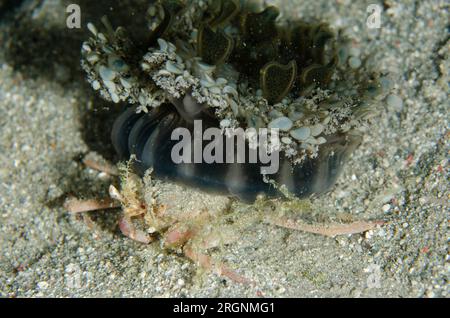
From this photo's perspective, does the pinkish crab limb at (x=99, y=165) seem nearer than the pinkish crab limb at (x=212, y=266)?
No


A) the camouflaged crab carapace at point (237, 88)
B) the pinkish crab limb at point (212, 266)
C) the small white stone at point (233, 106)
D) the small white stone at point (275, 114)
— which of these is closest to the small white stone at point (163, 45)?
the camouflaged crab carapace at point (237, 88)

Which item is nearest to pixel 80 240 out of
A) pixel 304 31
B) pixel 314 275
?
pixel 314 275

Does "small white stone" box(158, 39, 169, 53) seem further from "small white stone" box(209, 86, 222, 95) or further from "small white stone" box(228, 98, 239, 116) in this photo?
"small white stone" box(228, 98, 239, 116)

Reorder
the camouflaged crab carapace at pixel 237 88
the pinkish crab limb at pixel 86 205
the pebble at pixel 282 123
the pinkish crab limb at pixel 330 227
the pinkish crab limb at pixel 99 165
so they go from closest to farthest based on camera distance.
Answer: the pebble at pixel 282 123 < the camouflaged crab carapace at pixel 237 88 < the pinkish crab limb at pixel 330 227 < the pinkish crab limb at pixel 86 205 < the pinkish crab limb at pixel 99 165

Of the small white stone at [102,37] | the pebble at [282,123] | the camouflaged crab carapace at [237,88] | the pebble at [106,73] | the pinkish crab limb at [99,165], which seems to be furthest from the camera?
the pinkish crab limb at [99,165]

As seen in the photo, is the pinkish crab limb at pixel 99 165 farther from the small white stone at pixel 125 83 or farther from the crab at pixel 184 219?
the small white stone at pixel 125 83

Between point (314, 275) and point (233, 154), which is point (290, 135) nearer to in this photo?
point (233, 154)
